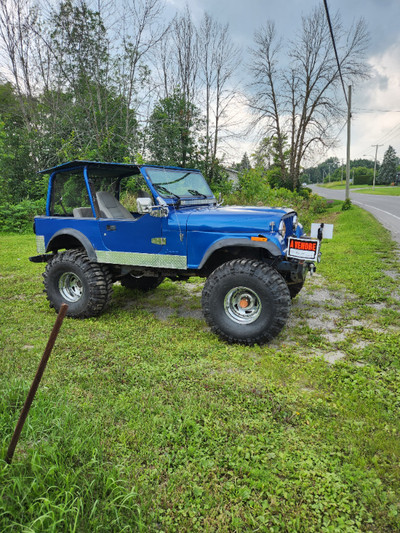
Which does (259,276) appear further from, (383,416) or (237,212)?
(383,416)

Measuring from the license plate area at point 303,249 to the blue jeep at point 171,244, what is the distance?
0.03ft

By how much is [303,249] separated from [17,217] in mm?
13831

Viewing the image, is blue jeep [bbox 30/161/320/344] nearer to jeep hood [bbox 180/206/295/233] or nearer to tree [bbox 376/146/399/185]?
jeep hood [bbox 180/206/295/233]

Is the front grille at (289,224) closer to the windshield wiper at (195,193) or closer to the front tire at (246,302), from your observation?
the front tire at (246,302)

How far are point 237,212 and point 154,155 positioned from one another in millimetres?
13553

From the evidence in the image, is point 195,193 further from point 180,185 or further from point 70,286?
point 70,286

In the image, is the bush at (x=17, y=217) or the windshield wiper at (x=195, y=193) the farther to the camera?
the bush at (x=17, y=217)

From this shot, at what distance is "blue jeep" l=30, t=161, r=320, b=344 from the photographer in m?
3.78

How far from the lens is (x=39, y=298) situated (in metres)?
5.70

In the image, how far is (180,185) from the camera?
478cm

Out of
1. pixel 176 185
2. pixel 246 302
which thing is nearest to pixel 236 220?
pixel 246 302

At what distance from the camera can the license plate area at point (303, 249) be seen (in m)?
3.73

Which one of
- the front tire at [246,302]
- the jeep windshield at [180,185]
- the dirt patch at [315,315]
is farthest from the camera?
the jeep windshield at [180,185]

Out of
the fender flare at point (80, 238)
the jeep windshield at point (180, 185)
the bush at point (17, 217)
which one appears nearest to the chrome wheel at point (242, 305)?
the jeep windshield at point (180, 185)
